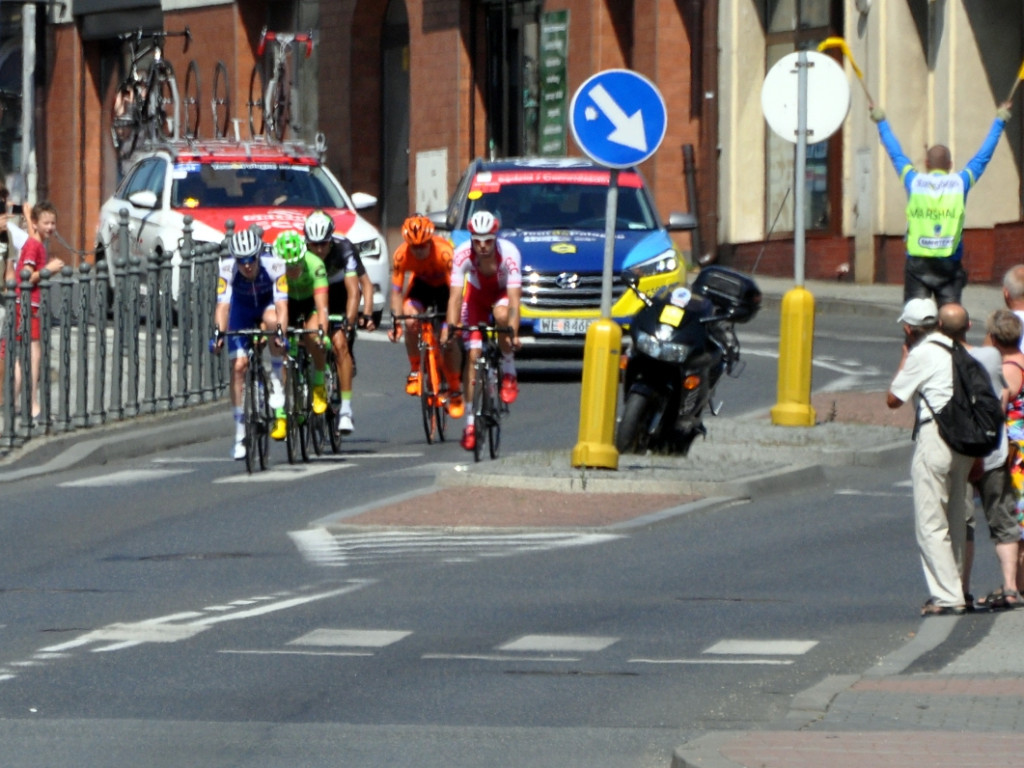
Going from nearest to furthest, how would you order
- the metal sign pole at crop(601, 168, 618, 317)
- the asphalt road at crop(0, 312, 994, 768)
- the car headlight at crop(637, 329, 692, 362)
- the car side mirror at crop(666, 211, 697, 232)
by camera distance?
the asphalt road at crop(0, 312, 994, 768) < the metal sign pole at crop(601, 168, 618, 317) < the car headlight at crop(637, 329, 692, 362) < the car side mirror at crop(666, 211, 697, 232)

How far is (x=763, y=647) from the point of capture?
34.6 feet

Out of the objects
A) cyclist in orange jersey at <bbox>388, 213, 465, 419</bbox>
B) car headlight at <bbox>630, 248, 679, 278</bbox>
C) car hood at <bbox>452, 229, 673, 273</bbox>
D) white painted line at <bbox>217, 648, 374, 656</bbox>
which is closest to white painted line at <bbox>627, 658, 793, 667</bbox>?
white painted line at <bbox>217, 648, 374, 656</bbox>

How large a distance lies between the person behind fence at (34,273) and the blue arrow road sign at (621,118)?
5295 millimetres

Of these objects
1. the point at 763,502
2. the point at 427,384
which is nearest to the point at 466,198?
the point at 427,384

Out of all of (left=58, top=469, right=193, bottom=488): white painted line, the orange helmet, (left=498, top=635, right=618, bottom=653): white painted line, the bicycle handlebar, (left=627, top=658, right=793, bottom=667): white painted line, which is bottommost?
(left=58, top=469, right=193, bottom=488): white painted line

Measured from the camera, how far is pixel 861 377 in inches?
858

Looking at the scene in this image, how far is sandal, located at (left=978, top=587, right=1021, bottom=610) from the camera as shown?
38.2ft

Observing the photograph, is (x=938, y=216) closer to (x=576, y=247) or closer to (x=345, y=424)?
(x=576, y=247)

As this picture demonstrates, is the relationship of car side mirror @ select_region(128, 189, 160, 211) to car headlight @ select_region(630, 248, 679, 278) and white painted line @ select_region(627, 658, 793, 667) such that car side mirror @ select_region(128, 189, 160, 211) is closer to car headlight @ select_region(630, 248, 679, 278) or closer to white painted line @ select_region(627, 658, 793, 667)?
car headlight @ select_region(630, 248, 679, 278)

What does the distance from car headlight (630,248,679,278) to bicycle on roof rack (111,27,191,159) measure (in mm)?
23451

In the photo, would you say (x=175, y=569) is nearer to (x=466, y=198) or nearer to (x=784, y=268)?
(x=466, y=198)

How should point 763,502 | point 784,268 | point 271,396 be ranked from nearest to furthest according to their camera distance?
1. point 763,502
2. point 271,396
3. point 784,268

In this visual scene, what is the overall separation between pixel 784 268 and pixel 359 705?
1043 inches

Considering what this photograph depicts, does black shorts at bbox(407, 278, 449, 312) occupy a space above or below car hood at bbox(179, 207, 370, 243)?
below
